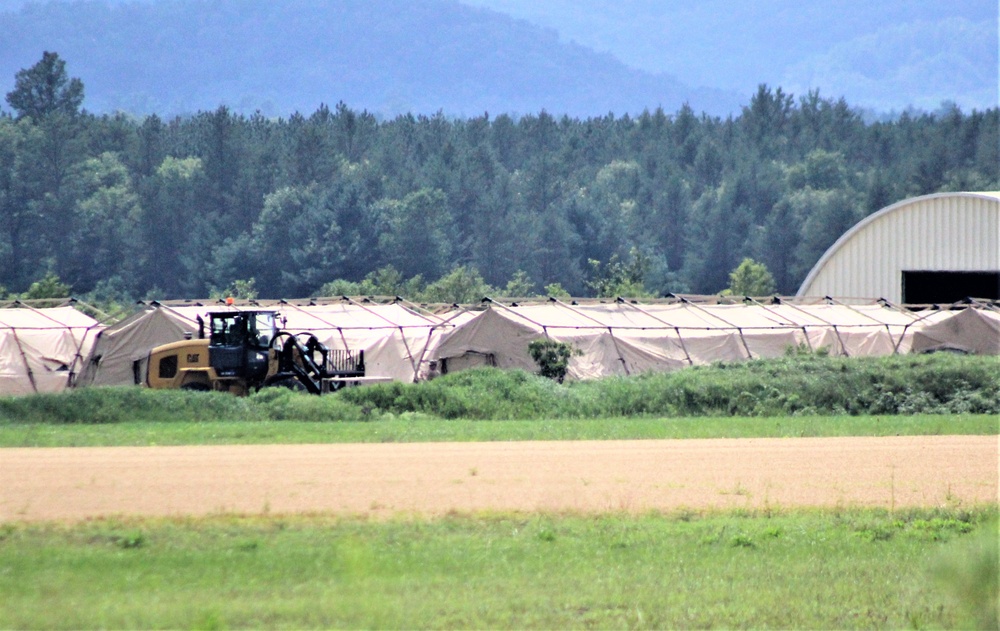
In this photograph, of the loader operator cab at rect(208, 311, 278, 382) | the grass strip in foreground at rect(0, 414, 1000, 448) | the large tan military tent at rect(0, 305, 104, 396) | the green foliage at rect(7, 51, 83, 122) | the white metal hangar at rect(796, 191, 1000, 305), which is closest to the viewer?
the grass strip in foreground at rect(0, 414, 1000, 448)

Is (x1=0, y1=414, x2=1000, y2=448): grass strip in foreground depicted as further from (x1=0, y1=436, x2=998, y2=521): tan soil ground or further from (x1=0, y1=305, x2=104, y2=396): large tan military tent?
(x1=0, y1=305, x2=104, y2=396): large tan military tent

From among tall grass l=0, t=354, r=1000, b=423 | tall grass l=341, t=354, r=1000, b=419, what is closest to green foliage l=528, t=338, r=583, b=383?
tall grass l=0, t=354, r=1000, b=423

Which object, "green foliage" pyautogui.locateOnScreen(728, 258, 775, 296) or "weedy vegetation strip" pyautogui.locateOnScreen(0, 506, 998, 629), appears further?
"green foliage" pyautogui.locateOnScreen(728, 258, 775, 296)

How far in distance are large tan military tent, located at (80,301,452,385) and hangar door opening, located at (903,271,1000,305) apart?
21.7m

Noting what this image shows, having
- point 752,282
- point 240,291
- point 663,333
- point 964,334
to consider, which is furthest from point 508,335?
point 240,291

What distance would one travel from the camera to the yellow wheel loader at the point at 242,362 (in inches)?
1284

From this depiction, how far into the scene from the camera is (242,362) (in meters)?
32.5

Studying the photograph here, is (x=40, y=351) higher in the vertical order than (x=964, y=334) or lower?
higher

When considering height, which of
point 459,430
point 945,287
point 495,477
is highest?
point 945,287

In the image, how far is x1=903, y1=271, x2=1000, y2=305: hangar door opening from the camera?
52594 mm

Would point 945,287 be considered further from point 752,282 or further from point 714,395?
point 714,395

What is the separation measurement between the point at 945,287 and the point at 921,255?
3821mm

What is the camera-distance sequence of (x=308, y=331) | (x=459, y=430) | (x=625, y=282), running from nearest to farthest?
(x=459, y=430) → (x=308, y=331) → (x=625, y=282)

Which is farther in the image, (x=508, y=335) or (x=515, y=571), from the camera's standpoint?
(x=508, y=335)
